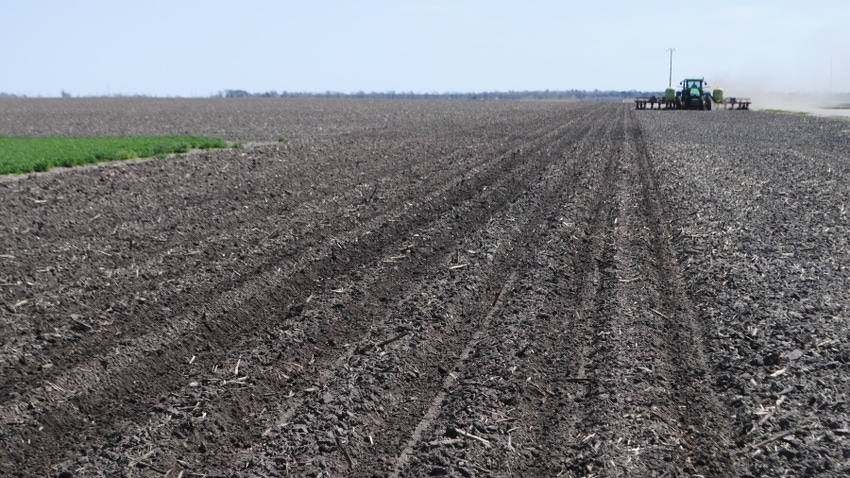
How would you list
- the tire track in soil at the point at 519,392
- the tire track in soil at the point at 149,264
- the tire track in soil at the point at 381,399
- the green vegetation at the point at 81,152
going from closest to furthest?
the tire track in soil at the point at 519,392
the tire track in soil at the point at 381,399
the tire track in soil at the point at 149,264
the green vegetation at the point at 81,152

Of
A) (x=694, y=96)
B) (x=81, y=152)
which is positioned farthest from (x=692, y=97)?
(x=81, y=152)

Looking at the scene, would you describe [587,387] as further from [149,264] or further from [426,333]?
[149,264]

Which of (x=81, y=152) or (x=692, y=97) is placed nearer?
(x=81, y=152)

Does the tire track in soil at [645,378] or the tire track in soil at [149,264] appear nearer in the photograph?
the tire track in soil at [645,378]

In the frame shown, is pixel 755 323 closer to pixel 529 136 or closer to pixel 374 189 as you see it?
pixel 374 189

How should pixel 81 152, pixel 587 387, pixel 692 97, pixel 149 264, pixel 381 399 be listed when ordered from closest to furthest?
1. pixel 381 399
2. pixel 587 387
3. pixel 149 264
4. pixel 81 152
5. pixel 692 97

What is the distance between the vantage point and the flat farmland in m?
5.07

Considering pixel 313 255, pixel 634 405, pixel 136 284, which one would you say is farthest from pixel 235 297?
pixel 634 405

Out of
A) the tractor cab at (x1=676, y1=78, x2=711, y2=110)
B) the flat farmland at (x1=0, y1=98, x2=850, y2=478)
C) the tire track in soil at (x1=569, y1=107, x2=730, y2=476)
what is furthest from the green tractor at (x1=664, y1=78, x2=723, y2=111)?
the tire track in soil at (x1=569, y1=107, x2=730, y2=476)

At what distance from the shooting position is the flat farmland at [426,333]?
5.07 metres

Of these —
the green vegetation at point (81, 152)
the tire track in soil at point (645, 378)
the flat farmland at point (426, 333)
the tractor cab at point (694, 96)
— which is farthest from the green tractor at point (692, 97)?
the tire track in soil at point (645, 378)

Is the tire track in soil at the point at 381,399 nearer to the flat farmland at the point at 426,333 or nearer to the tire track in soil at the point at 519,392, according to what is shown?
the flat farmland at the point at 426,333

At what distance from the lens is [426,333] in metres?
7.14

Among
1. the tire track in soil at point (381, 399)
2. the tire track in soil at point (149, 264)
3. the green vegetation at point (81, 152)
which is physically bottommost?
the tire track in soil at point (381, 399)
